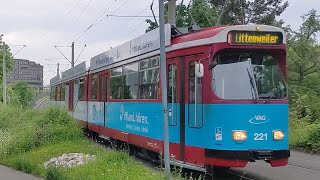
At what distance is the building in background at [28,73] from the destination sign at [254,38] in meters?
94.2

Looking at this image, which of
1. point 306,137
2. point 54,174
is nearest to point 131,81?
point 54,174

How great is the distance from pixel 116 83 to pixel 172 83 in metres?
5.48

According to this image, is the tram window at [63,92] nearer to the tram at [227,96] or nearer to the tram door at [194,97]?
the tram at [227,96]

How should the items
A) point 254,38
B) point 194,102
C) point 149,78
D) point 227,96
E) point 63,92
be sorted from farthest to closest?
point 63,92
point 149,78
point 194,102
point 254,38
point 227,96

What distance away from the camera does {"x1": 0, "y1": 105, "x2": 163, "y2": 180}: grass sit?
34.7ft

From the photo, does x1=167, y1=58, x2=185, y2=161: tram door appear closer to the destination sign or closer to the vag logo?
the destination sign

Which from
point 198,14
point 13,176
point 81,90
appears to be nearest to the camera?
point 13,176

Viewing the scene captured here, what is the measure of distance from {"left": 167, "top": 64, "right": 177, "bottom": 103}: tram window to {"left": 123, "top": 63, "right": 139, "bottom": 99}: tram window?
2.67 metres

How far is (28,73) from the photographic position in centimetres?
10862

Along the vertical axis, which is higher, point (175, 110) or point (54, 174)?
point (175, 110)

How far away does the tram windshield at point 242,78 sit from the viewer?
10.3 m

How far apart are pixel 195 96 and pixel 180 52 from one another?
1.22 meters

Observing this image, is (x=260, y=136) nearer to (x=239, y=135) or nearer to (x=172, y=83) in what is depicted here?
(x=239, y=135)

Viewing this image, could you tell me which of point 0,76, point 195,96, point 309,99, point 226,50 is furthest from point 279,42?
point 0,76
